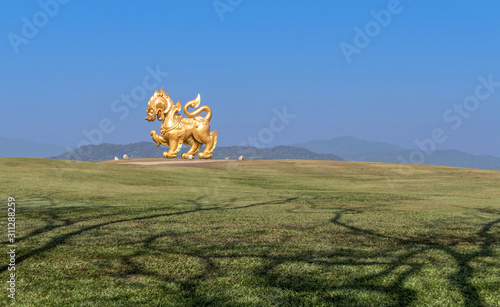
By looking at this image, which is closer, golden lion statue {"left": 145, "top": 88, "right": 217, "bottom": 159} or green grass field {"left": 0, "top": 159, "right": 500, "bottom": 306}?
green grass field {"left": 0, "top": 159, "right": 500, "bottom": 306}

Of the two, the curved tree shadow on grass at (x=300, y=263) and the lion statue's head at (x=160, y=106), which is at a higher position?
the lion statue's head at (x=160, y=106)

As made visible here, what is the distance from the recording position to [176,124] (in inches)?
1422

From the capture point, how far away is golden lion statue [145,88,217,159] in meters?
36.1

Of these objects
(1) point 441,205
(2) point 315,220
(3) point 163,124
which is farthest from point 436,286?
(3) point 163,124

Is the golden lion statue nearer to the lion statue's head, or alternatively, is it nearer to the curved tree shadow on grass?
the lion statue's head

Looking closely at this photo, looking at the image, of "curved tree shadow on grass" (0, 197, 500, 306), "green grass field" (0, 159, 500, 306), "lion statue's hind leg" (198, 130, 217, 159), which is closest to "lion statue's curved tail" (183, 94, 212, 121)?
"lion statue's hind leg" (198, 130, 217, 159)

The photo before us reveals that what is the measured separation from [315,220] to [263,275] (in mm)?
4219

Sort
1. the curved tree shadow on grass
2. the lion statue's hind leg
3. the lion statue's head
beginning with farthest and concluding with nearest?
the lion statue's hind leg < the lion statue's head < the curved tree shadow on grass

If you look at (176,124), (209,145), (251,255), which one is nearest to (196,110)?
(176,124)

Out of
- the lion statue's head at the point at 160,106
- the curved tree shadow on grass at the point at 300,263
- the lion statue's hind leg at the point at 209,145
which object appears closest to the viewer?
the curved tree shadow on grass at the point at 300,263

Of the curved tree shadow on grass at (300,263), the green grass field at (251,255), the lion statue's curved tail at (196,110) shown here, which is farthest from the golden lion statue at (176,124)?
the curved tree shadow on grass at (300,263)

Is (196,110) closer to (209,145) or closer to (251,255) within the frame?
(209,145)

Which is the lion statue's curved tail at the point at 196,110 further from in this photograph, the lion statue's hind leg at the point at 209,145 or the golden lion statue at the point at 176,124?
the lion statue's hind leg at the point at 209,145

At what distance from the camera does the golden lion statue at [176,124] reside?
3606cm
